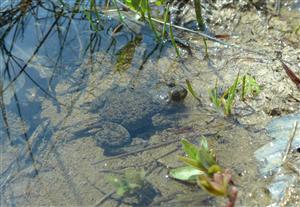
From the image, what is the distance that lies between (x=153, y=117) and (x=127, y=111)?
15cm

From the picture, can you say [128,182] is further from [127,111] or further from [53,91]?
[53,91]

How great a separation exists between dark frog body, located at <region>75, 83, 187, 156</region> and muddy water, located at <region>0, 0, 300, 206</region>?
0.04 metres

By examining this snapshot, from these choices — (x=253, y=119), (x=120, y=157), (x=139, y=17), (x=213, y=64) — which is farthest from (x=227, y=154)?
(x=139, y=17)

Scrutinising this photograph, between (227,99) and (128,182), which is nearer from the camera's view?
(128,182)

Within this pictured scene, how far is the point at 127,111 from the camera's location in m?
2.90

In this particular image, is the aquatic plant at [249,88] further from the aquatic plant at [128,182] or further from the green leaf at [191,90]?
the aquatic plant at [128,182]

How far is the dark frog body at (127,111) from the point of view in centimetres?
277

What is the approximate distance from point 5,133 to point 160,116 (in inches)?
33.9

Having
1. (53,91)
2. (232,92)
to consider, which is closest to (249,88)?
(232,92)

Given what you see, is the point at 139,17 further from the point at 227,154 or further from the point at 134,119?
the point at 227,154

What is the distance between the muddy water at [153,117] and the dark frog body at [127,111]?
1.7 inches

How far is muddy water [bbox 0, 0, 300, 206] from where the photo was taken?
2.50m

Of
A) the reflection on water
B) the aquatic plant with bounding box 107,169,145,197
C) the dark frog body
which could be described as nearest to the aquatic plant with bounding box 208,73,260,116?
the dark frog body

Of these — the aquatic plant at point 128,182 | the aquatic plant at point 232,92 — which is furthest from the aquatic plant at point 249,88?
the aquatic plant at point 128,182
